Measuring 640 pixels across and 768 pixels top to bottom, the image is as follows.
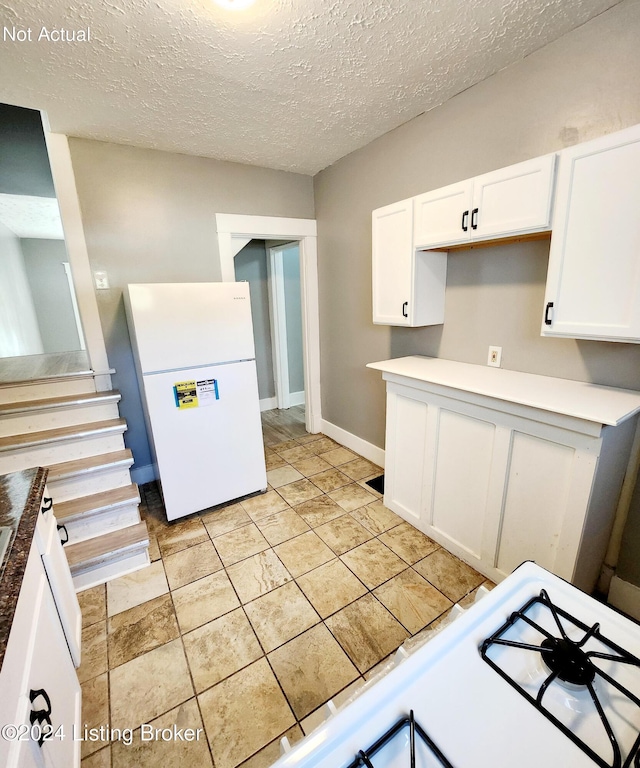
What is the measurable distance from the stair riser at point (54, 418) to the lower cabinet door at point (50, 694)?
136 cm

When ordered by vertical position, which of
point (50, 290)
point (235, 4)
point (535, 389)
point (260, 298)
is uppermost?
point (235, 4)

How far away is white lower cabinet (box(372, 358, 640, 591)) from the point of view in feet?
4.53

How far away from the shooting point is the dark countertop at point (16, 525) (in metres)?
0.74

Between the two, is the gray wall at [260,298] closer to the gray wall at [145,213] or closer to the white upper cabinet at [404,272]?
the gray wall at [145,213]

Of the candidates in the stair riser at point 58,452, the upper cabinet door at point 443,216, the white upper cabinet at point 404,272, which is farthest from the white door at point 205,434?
the upper cabinet door at point 443,216

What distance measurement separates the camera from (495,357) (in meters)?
1.99

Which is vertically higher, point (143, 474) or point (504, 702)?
point (504, 702)

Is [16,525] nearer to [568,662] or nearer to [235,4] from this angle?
[568,662]

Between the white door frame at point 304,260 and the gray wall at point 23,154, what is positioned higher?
the gray wall at point 23,154

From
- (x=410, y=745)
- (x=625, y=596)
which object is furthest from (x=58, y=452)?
(x=625, y=596)

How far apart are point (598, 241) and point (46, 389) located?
3132 millimetres

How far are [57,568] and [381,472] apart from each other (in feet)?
7.21

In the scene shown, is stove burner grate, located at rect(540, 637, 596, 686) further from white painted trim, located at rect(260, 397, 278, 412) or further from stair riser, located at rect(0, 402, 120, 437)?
white painted trim, located at rect(260, 397, 278, 412)

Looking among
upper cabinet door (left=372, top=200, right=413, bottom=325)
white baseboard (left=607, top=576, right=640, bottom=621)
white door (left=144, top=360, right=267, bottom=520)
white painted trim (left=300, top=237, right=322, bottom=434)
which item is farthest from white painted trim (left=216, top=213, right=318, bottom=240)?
white baseboard (left=607, top=576, right=640, bottom=621)
